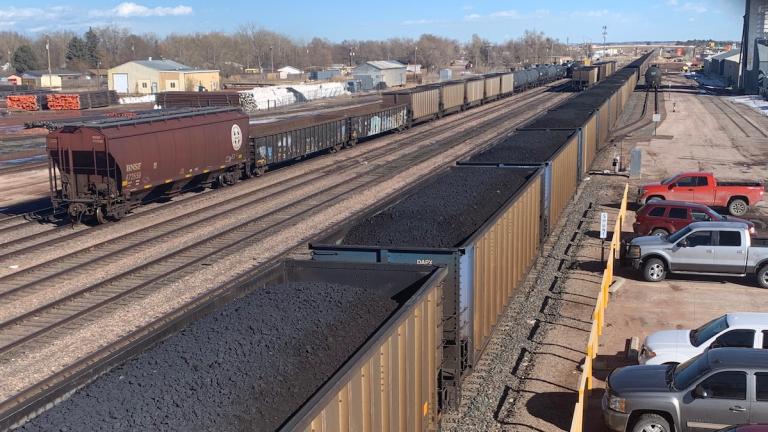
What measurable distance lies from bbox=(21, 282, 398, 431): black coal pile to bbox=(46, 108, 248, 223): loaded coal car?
699 inches

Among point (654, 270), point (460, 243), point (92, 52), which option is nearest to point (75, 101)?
point (654, 270)

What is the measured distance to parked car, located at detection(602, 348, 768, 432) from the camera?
10352 mm

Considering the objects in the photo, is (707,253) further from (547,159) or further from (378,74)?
(378,74)

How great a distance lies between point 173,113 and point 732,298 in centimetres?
2098

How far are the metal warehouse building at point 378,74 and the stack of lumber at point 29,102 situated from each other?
50154 millimetres

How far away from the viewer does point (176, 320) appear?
761 centimetres

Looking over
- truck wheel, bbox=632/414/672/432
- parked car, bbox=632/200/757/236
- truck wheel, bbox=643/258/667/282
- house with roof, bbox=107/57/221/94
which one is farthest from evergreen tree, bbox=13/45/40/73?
truck wheel, bbox=632/414/672/432

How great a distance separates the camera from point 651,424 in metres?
10.9

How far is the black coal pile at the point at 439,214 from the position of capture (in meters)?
11.8

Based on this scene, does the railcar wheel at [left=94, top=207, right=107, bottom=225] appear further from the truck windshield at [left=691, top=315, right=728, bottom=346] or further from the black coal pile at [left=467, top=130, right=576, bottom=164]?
the truck windshield at [left=691, top=315, right=728, bottom=346]

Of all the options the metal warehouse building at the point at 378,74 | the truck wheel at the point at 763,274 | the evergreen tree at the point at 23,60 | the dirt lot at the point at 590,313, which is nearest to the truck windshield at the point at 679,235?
the dirt lot at the point at 590,313

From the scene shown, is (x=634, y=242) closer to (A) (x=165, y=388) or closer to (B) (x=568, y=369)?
(B) (x=568, y=369)

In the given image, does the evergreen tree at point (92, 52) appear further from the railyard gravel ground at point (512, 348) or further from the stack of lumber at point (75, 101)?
the railyard gravel ground at point (512, 348)

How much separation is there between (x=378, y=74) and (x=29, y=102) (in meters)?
57.2
